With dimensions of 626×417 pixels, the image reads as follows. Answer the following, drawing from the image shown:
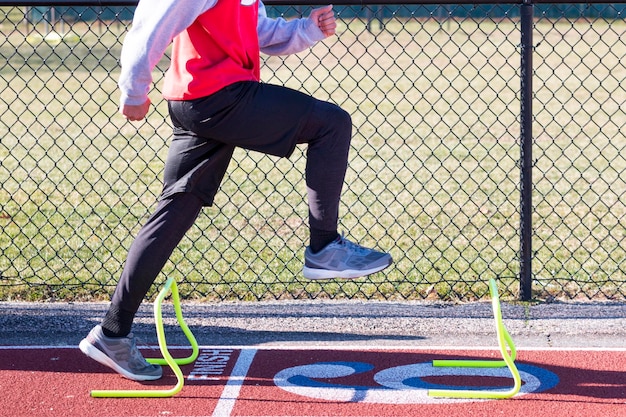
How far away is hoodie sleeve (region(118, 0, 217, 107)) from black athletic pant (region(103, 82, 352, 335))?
0.26 metres

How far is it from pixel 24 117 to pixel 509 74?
8372mm

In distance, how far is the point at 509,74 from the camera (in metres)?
17.0

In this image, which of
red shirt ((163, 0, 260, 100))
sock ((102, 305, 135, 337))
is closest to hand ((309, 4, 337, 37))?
red shirt ((163, 0, 260, 100))

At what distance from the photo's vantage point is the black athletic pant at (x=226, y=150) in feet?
12.3

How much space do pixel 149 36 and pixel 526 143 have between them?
259 cm

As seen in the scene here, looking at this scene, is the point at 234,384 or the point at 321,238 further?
the point at 234,384

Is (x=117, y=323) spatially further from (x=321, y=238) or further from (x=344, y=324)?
(x=344, y=324)

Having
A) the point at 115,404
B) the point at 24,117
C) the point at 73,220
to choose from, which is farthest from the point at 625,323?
the point at 24,117

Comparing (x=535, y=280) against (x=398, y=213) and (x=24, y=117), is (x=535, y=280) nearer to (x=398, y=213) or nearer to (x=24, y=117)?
(x=398, y=213)

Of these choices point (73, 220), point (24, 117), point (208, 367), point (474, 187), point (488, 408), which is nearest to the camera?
point (488, 408)

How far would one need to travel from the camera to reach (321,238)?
390cm

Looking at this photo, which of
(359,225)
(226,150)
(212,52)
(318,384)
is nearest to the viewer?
(212,52)

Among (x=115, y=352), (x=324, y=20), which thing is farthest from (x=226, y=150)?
(x=115, y=352)

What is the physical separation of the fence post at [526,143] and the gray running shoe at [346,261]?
5.86ft
